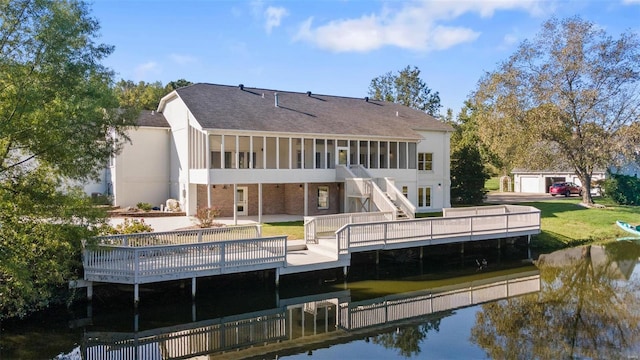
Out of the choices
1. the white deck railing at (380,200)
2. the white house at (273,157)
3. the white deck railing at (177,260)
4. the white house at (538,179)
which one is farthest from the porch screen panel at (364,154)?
the white house at (538,179)

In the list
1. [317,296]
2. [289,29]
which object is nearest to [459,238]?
[317,296]

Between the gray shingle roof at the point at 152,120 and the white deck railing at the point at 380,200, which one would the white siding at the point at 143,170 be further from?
the white deck railing at the point at 380,200

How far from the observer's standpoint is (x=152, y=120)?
28422 millimetres

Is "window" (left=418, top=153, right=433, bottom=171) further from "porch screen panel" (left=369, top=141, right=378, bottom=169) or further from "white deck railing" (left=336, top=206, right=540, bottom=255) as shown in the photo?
"white deck railing" (left=336, top=206, right=540, bottom=255)

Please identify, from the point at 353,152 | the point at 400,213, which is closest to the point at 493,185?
the point at 353,152

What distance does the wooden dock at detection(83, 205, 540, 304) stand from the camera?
1290 centimetres

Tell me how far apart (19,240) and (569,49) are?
32.2 meters

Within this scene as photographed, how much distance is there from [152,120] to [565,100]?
1035 inches

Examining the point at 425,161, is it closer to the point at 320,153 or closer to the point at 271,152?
the point at 320,153

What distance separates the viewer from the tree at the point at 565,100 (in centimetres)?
3070

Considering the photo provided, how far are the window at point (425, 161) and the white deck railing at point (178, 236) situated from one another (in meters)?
17.1

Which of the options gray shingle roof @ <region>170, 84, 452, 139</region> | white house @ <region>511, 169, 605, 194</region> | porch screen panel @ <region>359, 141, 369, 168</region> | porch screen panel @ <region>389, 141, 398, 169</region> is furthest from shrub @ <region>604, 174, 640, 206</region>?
porch screen panel @ <region>359, 141, 369, 168</region>

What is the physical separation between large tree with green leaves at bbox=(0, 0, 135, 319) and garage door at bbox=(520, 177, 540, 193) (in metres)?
48.6

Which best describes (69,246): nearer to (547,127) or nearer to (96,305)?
(96,305)
